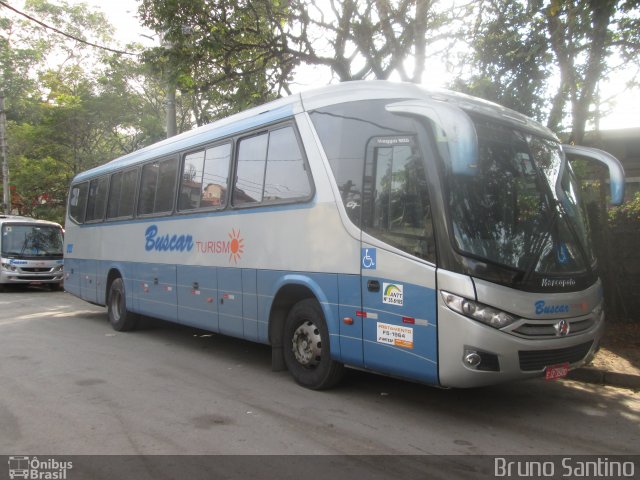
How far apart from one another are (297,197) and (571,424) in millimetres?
3587

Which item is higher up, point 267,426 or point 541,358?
point 541,358

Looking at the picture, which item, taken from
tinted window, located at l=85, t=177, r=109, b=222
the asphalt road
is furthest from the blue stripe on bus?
tinted window, located at l=85, t=177, r=109, b=222

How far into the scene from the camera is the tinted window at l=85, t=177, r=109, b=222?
11.6 metres

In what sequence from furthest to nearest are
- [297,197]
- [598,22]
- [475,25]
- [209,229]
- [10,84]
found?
[10,84] < [475,25] < [598,22] < [209,229] < [297,197]

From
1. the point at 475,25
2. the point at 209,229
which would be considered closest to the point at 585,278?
the point at 209,229

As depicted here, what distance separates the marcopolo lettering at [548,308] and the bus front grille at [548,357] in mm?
343

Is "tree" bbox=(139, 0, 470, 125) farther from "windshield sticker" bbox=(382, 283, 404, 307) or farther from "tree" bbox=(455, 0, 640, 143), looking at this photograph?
"windshield sticker" bbox=(382, 283, 404, 307)

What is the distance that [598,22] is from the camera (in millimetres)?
8664

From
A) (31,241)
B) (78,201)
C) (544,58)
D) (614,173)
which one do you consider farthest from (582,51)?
(31,241)

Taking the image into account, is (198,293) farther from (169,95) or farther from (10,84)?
(10,84)

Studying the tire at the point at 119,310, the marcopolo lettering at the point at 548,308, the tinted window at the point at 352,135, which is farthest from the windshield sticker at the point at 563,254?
the tire at the point at 119,310

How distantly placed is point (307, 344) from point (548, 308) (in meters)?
2.60

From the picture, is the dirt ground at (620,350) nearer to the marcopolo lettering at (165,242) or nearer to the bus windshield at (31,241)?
the marcopolo lettering at (165,242)

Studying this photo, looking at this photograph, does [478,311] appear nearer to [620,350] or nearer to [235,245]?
[235,245]
